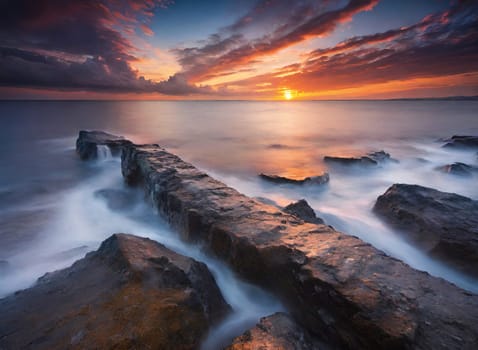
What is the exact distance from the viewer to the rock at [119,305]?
7.49ft

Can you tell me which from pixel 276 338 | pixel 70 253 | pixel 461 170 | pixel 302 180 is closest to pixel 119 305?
pixel 276 338

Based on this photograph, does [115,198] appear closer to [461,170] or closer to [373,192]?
[373,192]

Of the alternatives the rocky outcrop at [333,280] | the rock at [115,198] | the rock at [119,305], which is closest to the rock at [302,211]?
the rocky outcrop at [333,280]

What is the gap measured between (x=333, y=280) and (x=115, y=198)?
751 cm

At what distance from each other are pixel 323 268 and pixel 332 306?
41cm

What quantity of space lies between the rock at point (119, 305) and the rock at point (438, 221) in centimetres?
419

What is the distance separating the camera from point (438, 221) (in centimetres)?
474

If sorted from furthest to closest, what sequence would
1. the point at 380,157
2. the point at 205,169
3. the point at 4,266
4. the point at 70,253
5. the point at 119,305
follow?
the point at 205,169 → the point at 380,157 → the point at 70,253 → the point at 4,266 → the point at 119,305

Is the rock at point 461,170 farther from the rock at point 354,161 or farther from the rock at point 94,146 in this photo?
the rock at point 94,146

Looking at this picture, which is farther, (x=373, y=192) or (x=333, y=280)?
(x=373, y=192)

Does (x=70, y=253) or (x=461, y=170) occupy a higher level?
(x=461, y=170)

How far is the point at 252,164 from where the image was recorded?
1260 cm

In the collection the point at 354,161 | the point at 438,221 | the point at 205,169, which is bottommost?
the point at 205,169

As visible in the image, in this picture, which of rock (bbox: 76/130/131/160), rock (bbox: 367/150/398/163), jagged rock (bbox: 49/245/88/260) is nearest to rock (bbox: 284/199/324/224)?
jagged rock (bbox: 49/245/88/260)
